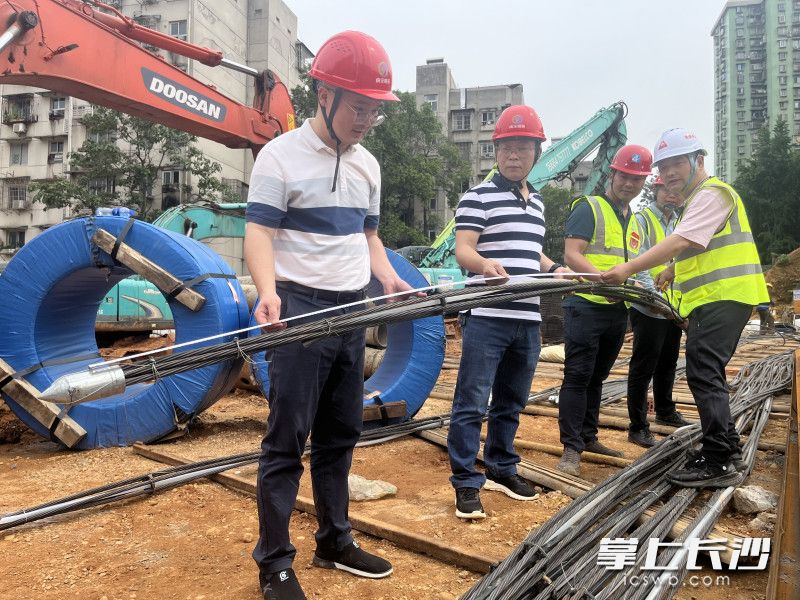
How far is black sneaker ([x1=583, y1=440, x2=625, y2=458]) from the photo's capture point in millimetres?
3920

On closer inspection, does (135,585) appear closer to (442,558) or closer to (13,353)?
(442,558)

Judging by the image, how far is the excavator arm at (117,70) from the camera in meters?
5.67

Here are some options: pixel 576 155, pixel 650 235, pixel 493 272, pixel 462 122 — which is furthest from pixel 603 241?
pixel 462 122

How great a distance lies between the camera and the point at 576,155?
16.5 metres

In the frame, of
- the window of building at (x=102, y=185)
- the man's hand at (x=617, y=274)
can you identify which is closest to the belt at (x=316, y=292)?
the man's hand at (x=617, y=274)

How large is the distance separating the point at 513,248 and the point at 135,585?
2.35m

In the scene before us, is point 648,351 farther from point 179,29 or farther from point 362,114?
point 179,29

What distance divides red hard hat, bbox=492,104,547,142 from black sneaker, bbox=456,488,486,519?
6.23ft

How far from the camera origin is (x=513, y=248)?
3246 millimetres

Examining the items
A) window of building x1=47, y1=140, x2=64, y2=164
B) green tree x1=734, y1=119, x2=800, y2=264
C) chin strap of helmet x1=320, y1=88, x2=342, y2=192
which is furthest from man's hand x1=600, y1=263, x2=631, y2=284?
green tree x1=734, y1=119, x2=800, y2=264

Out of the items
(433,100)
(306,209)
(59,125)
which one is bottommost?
(306,209)

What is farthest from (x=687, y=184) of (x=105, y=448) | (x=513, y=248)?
(x=105, y=448)

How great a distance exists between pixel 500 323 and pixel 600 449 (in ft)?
4.82

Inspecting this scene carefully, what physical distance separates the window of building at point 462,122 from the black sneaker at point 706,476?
147ft
